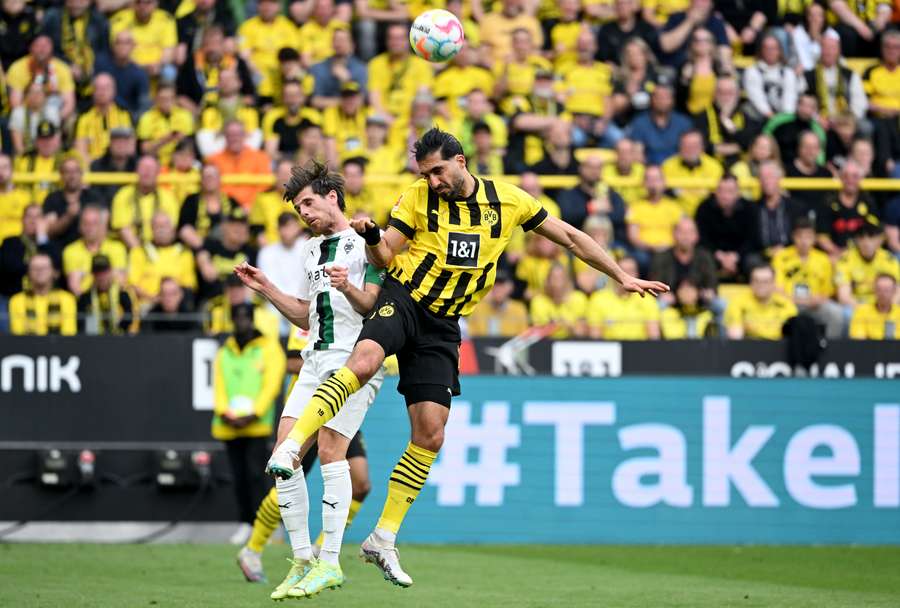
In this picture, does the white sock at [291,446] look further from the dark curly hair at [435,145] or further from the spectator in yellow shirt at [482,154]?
the spectator in yellow shirt at [482,154]

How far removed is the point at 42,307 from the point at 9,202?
71.8 inches

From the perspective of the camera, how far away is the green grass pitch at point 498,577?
9.88m

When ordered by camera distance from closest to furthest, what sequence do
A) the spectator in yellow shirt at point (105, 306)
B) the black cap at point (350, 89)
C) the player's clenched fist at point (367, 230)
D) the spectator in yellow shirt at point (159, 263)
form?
the player's clenched fist at point (367, 230), the spectator in yellow shirt at point (105, 306), the spectator in yellow shirt at point (159, 263), the black cap at point (350, 89)

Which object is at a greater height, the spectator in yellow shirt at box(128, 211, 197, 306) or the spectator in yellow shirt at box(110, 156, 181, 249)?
the spectator in yellow shirt at box(110, 156, 181, 249)

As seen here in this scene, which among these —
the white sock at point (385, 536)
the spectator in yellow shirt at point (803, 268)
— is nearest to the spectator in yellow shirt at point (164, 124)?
the spectator in yellow shirt at point (803, 268)

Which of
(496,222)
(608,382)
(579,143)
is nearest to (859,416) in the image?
(608,382)

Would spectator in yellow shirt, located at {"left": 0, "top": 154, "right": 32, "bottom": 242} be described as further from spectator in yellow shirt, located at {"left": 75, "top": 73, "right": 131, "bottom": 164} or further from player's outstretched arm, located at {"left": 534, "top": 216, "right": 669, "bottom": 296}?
player's outstretched arm, located at {"left": 534, "top": 216, "right": 669, "bottom": 296}

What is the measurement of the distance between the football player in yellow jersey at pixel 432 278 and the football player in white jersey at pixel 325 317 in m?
0.27

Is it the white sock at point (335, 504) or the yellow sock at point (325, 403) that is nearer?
the yellow sock at point (325, 403)

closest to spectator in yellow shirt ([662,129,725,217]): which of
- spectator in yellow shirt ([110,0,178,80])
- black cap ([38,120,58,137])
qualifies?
spectator in yellow shirt ([110,0,178,80])

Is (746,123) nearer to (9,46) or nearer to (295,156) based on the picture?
(295,156)

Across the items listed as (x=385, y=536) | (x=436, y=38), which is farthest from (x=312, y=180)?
(x=385, y=536)

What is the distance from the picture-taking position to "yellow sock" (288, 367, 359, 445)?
863 cm

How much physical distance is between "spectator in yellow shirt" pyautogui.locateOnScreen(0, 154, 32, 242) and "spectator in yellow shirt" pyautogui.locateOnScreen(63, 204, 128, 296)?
819 mm
